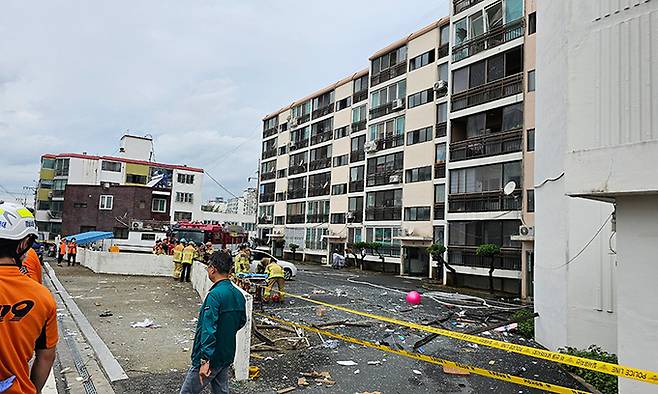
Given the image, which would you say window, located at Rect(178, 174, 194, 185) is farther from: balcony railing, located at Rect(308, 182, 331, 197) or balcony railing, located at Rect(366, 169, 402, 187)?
balcony railing, located at Rect(366, 169, 402, 187)

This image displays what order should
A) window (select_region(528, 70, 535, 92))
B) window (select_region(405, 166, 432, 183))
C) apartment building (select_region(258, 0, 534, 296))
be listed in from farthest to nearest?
1. window (select_region(405, 166, 432, 183))
2. apartment building (select_region(258, 0, 534, 296))
3. window (select_region(528, 70, 535, 92))

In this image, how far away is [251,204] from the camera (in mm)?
80312

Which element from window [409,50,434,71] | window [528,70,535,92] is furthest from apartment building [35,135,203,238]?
window [528,70,535,92]

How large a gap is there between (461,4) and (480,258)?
15.0 m

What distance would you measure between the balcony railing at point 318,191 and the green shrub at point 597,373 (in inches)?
1468

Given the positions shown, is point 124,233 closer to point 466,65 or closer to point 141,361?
point 466,65

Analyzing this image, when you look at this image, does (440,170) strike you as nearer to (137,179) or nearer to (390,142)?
(390,142)

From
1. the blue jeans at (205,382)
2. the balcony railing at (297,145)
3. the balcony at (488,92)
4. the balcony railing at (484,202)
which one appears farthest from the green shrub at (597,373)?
the balcony railing at (297,145)

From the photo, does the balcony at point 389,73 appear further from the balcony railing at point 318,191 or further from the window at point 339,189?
the balcony railing at point 318,191

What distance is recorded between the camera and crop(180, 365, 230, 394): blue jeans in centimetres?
440

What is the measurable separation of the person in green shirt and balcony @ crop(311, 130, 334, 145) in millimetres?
41416

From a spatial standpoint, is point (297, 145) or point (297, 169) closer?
point (297, 169)

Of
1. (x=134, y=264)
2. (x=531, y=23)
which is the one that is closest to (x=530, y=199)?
(x=531, y=23)

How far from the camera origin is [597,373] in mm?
7238
